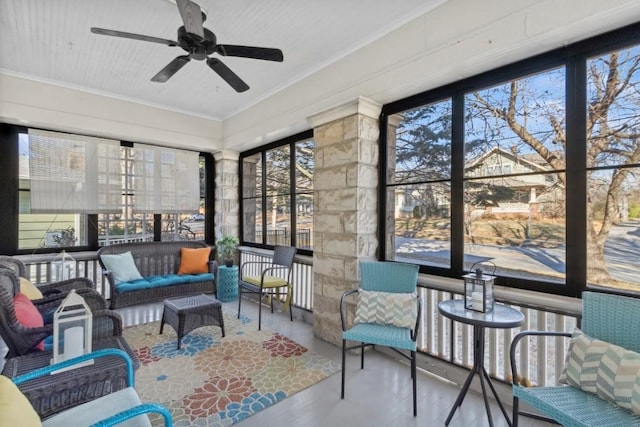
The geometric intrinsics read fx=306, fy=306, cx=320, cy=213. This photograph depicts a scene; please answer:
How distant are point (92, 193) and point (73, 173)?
34 cm

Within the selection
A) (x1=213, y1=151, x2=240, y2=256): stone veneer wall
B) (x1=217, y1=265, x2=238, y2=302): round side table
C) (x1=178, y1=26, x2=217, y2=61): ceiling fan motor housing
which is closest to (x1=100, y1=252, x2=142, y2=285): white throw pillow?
(x1=217, y1=265, x2=238, y2=302): round side table

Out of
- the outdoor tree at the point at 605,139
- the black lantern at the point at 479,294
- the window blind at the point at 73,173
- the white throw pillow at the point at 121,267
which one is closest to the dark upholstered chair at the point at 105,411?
the black lantern at the point at 479,294

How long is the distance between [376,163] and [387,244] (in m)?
0.84

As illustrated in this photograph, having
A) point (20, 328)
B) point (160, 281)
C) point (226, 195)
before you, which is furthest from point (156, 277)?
point (20, 328)

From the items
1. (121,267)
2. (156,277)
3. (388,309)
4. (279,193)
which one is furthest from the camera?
(279,193)

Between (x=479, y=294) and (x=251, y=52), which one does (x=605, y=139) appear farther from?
(x=251, y=52)

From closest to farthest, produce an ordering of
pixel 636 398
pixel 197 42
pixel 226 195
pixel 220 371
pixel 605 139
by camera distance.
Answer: pixel 636 398 < pixel 605 139 < pixel 197 42 < pixel 220 371 < pixel 226 195

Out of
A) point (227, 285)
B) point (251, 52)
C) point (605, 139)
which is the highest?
point (251, 52)

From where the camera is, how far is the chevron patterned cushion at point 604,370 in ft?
4.50

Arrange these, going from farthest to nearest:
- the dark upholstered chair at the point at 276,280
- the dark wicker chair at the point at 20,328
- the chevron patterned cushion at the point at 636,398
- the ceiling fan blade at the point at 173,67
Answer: the dark upholstered chair at the point at 276,280, the ceiling fan blade at the point at 173,67, the dark wicker chair at the point at 20,328, the chevron patterned cushion at the point at 636,398

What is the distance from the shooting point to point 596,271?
200 centimetres

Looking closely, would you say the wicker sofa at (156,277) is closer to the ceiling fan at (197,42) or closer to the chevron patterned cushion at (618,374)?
the ceiling fan at (197,42)

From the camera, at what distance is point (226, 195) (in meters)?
5.49

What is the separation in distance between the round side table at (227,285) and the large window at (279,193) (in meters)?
0.69
